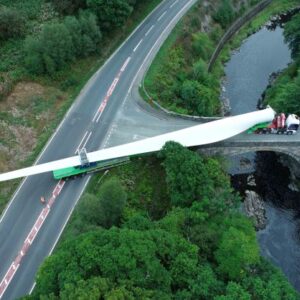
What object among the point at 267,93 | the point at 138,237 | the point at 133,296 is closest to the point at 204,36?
the point at 267,93

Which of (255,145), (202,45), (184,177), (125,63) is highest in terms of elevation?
(202,45)

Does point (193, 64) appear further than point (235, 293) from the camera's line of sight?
Yes

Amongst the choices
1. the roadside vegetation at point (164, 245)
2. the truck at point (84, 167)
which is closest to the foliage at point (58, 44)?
the truck at point (84, 167)

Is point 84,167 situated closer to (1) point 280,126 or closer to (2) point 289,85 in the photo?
(1) point 280,126

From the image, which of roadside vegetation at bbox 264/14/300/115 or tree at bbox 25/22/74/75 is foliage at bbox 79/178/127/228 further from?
roadside vegetation at bbox 264/14/300/115

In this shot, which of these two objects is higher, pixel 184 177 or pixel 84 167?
pixel 84 167

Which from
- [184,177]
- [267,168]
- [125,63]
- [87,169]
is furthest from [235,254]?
[125,63]

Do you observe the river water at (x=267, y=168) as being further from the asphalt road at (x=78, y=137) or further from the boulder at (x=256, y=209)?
the asphalt road at (x=78, y=137)

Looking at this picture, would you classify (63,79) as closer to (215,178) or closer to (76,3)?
(76,3)
